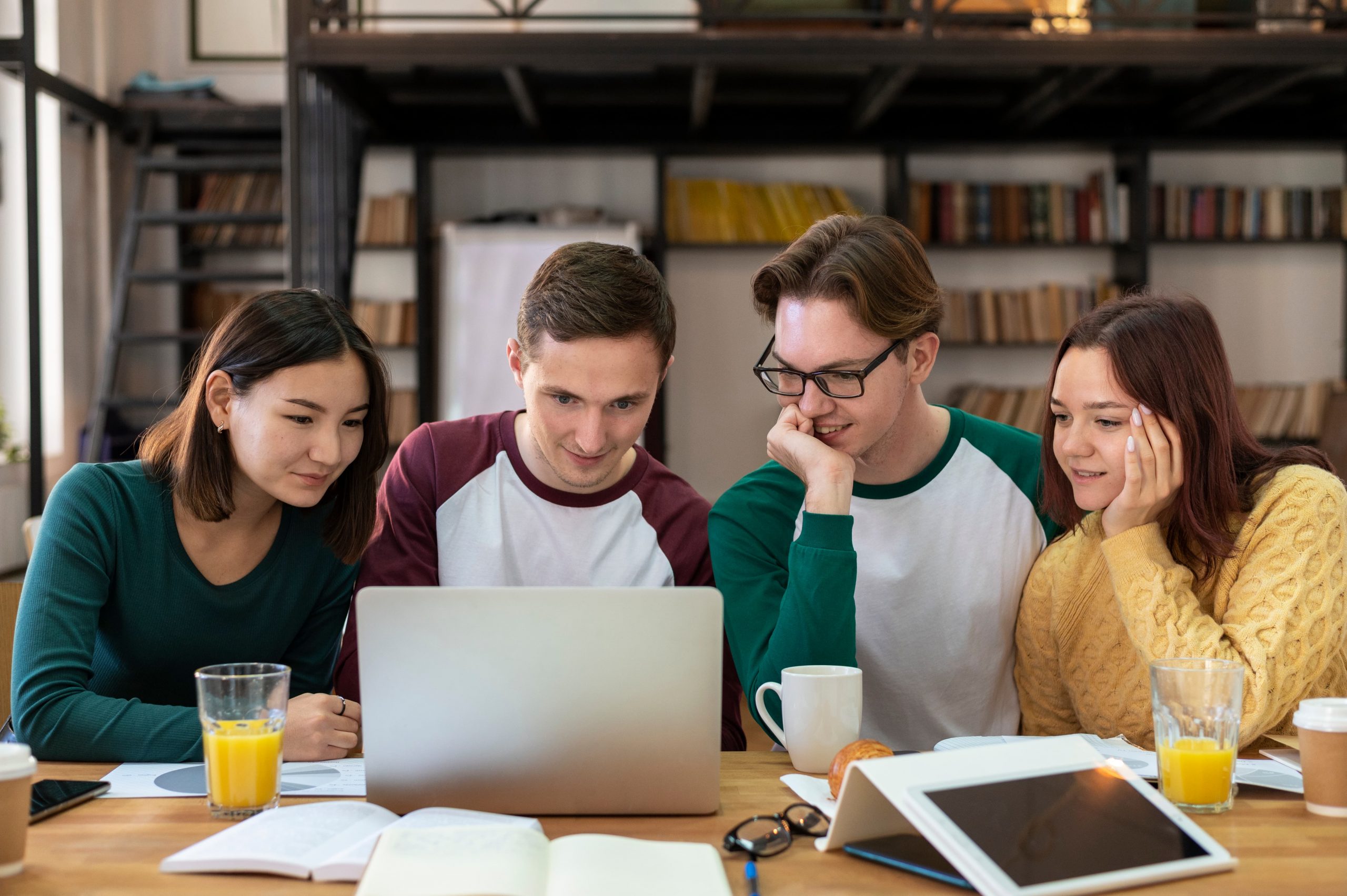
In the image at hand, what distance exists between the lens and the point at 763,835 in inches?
41.2

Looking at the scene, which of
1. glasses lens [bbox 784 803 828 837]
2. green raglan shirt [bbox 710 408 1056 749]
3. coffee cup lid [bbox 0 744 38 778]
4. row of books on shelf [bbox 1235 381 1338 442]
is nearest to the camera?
coffee cup lid [bbox 0 744 38 778]

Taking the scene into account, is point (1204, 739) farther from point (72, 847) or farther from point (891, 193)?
point (891, 193)

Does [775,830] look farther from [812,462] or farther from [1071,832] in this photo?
[812,462]

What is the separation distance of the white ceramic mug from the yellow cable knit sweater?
1.33 ft

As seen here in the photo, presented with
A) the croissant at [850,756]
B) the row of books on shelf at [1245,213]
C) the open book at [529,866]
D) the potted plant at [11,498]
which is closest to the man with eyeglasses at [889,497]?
the croissant at [850,756]

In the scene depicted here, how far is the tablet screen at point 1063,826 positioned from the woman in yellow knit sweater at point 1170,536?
42 centimetres

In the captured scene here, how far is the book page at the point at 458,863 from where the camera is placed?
34.0 inches

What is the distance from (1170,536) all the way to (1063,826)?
728mm

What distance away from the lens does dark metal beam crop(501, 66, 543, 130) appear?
14.0ft

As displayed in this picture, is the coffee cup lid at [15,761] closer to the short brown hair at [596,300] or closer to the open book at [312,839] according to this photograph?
the open book at [312,839]

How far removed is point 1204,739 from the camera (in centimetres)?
111

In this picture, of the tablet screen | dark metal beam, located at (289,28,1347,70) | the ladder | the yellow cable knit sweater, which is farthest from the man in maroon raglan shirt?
the ladder

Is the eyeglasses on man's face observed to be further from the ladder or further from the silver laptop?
the ladder

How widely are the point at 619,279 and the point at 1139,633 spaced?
2.74ft
